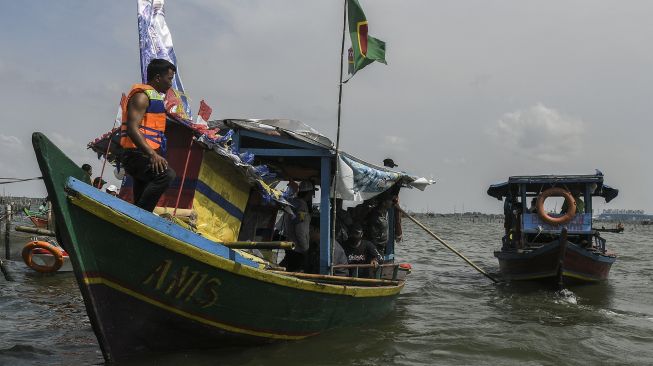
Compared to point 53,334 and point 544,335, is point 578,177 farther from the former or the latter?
point 53,334

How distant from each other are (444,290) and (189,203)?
781 centimetres

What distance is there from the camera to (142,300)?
14.0 feet

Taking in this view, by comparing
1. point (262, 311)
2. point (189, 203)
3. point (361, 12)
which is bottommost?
point (262, 311)

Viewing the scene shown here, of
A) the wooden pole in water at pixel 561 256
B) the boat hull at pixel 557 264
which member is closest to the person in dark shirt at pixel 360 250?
the wooden pole in water at pixel 561 256

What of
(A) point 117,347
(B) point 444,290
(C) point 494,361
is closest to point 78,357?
(A) point 117,347

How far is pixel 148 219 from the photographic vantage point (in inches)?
158

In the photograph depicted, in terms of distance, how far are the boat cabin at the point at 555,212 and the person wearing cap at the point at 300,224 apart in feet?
23.9

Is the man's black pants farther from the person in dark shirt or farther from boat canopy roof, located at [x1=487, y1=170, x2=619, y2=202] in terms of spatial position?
boat canopy roof, located at [x1=487, y1=170, x2=619, y2=202]

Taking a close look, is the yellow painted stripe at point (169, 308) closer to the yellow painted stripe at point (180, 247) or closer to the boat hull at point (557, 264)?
the yellow painted stripe at point (180, 247)

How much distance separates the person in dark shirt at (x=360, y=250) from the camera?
754 centimetres

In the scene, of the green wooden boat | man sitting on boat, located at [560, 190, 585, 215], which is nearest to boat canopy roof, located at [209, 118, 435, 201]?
the green wooden boat

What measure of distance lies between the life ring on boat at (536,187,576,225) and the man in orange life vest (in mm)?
9810

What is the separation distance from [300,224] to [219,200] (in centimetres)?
118

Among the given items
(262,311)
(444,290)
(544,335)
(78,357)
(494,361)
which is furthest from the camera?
(444,290)
